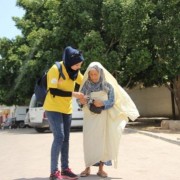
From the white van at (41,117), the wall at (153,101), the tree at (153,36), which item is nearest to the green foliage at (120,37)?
the tree at (153,36)

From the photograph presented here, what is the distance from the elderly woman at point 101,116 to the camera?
24.2 feet

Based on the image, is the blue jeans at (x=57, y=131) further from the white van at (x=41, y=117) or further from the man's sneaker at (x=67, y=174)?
the white van at (x=41, y=117)

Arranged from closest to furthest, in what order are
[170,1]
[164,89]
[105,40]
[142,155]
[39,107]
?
[142,155] → [170,1] → [39,107] → [105,40] → [164,89]

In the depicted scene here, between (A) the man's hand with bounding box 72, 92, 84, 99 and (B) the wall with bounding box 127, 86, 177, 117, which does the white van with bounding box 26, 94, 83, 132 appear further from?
(A) the man's hand with bounding box 72, 92, 84, 99

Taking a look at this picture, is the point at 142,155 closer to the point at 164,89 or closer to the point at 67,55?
the point at 67,55

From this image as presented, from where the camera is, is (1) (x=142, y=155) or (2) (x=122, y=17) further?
(2) (x=122, y=17)

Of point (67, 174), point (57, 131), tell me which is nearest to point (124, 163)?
point (67, 174)

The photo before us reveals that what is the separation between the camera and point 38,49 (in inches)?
1148

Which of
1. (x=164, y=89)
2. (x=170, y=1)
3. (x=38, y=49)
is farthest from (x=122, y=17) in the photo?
(x=164, y=89)

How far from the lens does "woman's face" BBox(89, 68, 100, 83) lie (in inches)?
289

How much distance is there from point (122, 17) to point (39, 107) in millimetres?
5711

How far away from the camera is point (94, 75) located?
738 centimetres

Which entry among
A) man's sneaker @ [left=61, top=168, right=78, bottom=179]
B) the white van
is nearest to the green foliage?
the white van

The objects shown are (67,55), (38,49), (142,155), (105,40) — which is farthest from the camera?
(38,49)
